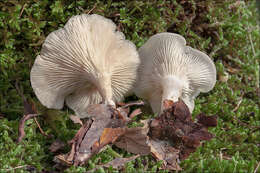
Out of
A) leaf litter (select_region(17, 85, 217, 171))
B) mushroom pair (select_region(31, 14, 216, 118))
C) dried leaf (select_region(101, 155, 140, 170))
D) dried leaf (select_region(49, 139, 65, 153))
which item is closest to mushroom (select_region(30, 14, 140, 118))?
mushroom pair (select_region(31, 14, 216, 118))

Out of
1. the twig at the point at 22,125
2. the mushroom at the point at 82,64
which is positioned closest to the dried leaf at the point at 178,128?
the mushroom at the point at 82,64

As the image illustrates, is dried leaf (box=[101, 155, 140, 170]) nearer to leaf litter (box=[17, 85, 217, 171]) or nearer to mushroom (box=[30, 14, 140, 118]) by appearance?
leaf litter (box=[17, 85, 217, 171])

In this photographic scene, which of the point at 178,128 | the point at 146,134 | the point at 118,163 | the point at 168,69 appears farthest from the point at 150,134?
the point at 168,69

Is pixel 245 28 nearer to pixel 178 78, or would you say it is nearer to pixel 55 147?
pixel 178 78

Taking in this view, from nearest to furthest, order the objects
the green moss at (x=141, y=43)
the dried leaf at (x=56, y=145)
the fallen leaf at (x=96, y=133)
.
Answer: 1. the fallen leaf at (x=96, y=133)
2. the dried leaf at (x=56, y=145)
3. the green moss at (x=141, y=43)

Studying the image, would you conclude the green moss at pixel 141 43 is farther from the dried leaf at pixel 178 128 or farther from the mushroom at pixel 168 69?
the mushroom at pixel 168 69

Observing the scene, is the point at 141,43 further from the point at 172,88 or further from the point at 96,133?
the point at 96,133

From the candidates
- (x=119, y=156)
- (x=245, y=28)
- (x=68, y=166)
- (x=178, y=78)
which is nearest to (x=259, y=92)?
(x=245, y=28)
